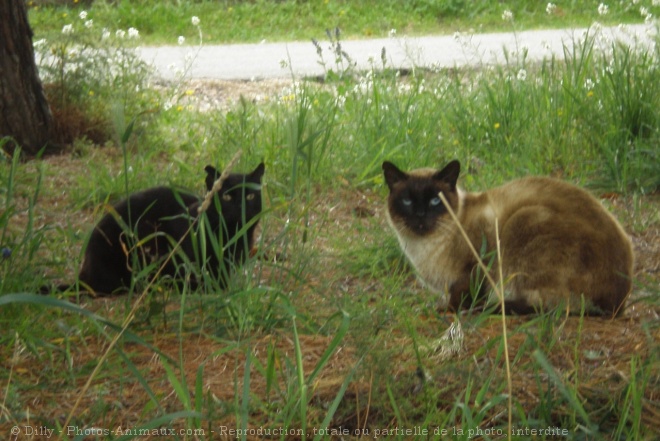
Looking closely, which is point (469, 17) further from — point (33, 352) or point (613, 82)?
point (33, 352)

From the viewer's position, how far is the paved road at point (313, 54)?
399 inches

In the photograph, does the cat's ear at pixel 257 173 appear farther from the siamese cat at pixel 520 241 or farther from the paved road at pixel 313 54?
the paved road at pixel 313 54

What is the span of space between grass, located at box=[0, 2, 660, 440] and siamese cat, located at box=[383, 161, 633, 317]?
0.47 feet

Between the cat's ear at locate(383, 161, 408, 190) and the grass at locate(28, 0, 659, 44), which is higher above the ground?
the grass at locate(28, 0, 659, 44)

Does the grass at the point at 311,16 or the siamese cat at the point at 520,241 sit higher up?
the grass at the point at 311,16

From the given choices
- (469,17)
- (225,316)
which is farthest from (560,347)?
(469,17)

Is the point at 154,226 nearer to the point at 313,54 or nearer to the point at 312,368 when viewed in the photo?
the point at 312,368

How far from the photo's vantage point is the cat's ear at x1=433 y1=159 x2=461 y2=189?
4395mm

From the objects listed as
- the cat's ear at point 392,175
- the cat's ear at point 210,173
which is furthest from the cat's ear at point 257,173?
the cat's ear at point 392,175

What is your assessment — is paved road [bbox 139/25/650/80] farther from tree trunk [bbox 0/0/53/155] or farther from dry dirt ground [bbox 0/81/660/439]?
dry dirt ground [bbox 0/81/660/439]

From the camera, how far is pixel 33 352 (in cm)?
302

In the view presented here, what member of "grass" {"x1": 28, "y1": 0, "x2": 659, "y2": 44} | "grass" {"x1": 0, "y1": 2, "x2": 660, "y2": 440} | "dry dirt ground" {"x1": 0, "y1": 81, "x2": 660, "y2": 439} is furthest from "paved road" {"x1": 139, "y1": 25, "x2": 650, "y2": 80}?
"dry dirt ground" {"x1": 0, "y1": 81, "x2": 660, "y2": 439}

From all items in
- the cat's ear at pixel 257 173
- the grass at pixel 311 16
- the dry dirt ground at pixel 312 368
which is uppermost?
the grass at pixel 311 16

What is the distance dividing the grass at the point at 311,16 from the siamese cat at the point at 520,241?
9.16m
